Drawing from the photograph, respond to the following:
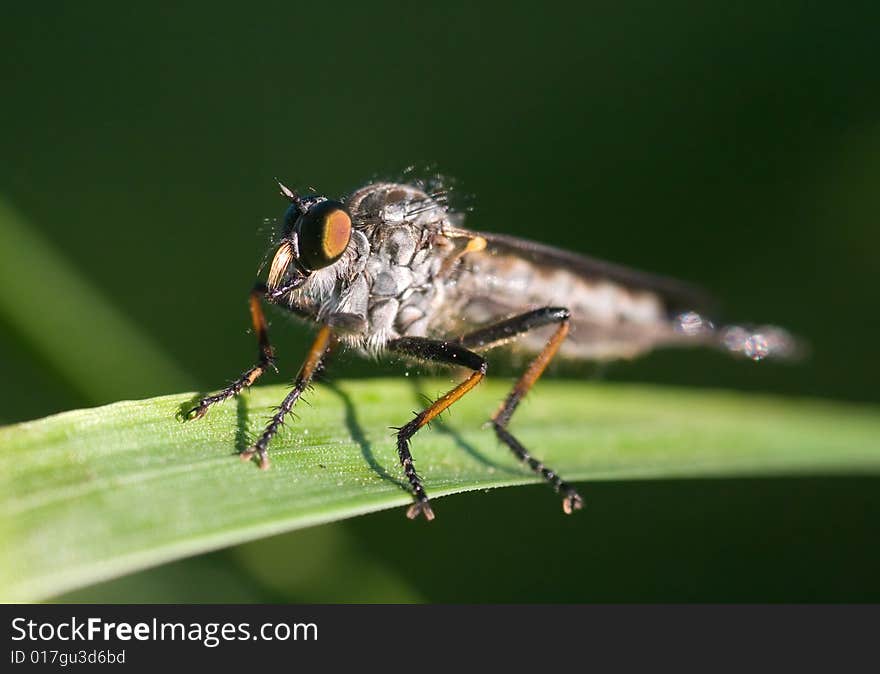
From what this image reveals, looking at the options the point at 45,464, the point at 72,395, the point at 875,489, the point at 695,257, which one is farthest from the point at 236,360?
the point at 875,489

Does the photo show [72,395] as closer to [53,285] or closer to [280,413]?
[53,285]

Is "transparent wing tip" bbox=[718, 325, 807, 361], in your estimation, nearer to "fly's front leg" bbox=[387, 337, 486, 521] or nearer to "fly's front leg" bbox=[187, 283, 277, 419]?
"fly's front leg" bbox=[387, 337, 486, 521]

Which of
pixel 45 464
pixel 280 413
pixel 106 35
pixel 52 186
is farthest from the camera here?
pixel 106 35

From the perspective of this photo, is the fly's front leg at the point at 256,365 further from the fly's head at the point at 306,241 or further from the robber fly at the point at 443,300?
the fly's head at the point at 306,241

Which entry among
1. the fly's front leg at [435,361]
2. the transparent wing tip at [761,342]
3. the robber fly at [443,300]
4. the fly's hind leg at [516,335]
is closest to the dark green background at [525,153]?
the transparent wing tip at [761,342]

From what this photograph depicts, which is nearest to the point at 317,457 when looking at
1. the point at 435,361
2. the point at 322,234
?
the point at 435,361

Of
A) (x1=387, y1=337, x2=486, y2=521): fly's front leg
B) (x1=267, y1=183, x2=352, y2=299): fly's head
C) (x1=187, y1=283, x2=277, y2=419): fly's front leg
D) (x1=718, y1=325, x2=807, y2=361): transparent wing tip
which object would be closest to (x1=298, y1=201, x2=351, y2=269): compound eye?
(x1=267, y1=183, x2=352, y2=299): fly's head
